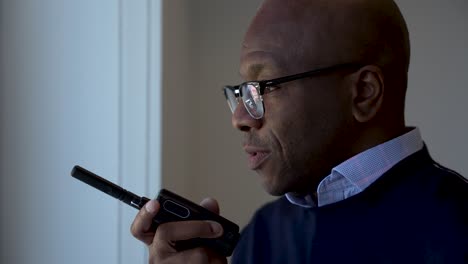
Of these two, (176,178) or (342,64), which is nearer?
(342,64)

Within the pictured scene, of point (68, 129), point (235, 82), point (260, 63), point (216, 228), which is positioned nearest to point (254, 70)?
point (260, 63)

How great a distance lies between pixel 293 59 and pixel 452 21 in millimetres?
1174

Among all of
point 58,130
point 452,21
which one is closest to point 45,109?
point 58,130

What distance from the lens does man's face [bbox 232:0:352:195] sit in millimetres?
770

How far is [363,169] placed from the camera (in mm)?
771

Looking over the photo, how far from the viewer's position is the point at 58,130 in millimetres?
1187

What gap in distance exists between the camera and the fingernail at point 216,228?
743mm

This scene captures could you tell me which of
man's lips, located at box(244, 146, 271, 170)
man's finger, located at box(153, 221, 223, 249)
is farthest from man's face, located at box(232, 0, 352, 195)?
man's finger, located at box(153, 221, 223, 249)

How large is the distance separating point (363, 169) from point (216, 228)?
0.72 feet

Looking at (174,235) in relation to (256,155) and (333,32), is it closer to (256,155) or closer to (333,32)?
(256,155)

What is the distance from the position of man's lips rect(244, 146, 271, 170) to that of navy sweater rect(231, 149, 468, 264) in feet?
0.37

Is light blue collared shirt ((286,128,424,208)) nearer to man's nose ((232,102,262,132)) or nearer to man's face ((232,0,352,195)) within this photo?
man's face ((232,0,352,195))

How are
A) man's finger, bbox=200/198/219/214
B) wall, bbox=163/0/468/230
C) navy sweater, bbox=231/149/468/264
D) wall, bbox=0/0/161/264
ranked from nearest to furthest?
1. navy sweater, bbox=231/149/468/264
2. man's finger, bbox=200/198/219/214
3. wall, bbox=0/0/161/264
4. wall, bbox=163/0/468/230

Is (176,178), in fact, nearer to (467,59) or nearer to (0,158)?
(0,158)
